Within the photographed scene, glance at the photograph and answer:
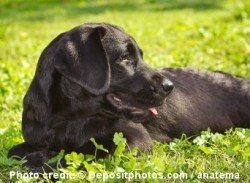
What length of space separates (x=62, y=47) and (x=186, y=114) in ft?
5.16

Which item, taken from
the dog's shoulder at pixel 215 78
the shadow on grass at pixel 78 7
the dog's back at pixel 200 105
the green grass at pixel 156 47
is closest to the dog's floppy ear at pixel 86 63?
the green grass at pixel 156 47

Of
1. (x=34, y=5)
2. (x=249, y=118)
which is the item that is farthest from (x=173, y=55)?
(x=34, y=5)

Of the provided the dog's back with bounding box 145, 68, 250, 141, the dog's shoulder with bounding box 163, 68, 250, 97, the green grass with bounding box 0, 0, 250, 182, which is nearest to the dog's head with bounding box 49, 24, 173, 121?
the green grass with bounding box 0, 0, 250, 182

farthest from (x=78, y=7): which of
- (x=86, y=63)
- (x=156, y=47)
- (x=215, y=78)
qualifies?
(x=86, y=63)

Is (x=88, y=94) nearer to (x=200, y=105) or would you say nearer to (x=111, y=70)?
(x=111, y=70)

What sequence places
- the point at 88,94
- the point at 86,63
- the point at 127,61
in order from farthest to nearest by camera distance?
the point at 127,61 < the point at 88,94 < the point at 86,63

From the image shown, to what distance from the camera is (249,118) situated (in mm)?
6445

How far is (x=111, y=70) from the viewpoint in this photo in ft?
17.1

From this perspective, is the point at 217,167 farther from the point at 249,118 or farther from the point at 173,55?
the point at 173,55

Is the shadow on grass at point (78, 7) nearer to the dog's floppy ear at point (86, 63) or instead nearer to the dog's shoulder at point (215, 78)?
the dog's shoulder at point (215, 78)

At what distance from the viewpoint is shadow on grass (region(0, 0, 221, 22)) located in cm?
1529

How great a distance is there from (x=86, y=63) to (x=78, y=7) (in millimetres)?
11739

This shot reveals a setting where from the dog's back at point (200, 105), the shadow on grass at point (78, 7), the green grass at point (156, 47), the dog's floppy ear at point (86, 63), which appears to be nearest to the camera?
the dog's floppy ear at point (86, 63)

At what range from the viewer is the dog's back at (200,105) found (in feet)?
19.7
